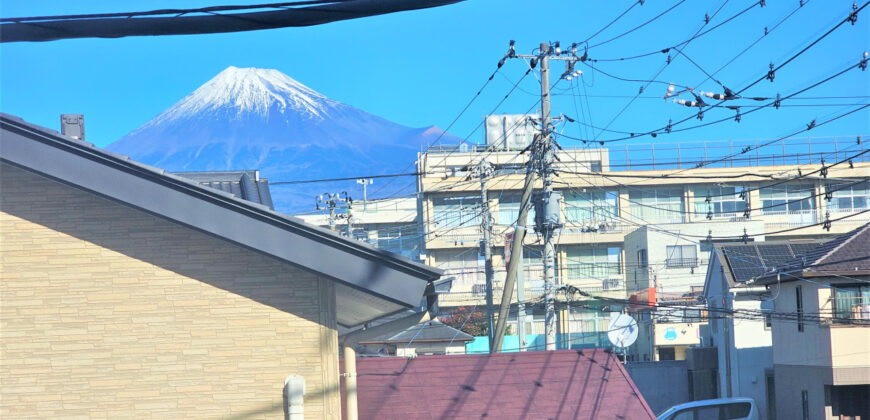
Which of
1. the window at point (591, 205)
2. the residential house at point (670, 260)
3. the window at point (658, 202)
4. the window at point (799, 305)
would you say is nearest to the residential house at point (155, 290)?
the window at point (799, 305)

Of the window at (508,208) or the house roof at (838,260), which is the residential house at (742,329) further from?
the window at (508,208)

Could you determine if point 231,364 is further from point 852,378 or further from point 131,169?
point 852,378

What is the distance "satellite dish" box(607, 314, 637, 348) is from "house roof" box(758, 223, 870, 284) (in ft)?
35.3

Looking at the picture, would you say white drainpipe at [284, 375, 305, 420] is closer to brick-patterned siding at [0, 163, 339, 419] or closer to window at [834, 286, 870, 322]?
brick-patterned siding at [0, 163, 339, 419]

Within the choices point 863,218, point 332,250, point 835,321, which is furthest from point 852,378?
point 863,218

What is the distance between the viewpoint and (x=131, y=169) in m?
8.06

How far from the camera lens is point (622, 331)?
57.3ft

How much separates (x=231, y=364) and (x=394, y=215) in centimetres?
5856

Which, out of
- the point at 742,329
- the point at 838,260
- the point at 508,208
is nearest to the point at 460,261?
the point at 508,208

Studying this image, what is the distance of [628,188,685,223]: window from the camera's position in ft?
191

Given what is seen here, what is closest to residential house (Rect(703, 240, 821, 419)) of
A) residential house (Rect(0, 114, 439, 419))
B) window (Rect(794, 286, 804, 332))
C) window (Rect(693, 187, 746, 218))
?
window (Rect(794, 286, 804, 332))

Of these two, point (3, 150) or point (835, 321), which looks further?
point (835, 321)

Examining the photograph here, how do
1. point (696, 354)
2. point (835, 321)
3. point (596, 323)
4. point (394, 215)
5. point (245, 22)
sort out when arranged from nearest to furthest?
point (245, 22) → point (835, 321) → point (696, 354) → point (596, 323) → point (394, 215)

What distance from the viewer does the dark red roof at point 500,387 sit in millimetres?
12023
